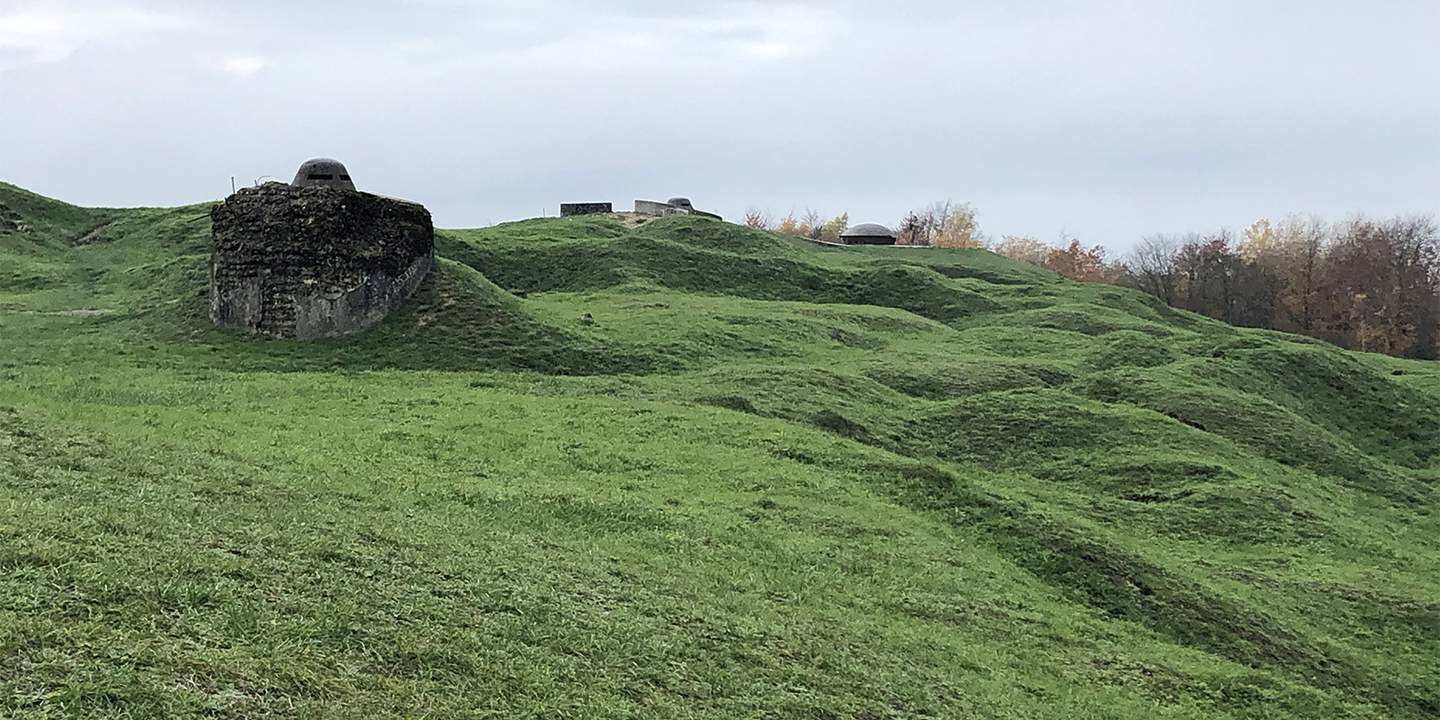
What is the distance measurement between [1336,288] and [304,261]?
1947 inches

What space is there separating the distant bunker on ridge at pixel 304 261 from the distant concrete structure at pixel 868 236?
3147cm

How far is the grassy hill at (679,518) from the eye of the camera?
484 centimetres

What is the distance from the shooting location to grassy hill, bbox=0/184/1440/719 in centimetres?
484

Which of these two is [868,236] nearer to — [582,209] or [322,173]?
[582,209]

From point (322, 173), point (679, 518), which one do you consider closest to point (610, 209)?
point (322, 173)

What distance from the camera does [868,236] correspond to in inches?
1891

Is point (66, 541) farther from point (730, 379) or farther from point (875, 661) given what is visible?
point (730, 379)

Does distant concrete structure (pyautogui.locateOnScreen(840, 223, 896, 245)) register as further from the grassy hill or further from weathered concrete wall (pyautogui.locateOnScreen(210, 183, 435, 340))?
weathered concrete wall (pyautogui.locateOnScreen(210, 183, 435, 340))

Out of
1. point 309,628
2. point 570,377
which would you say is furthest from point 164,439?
point 570,377

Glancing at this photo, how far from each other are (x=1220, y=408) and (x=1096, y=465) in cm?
462

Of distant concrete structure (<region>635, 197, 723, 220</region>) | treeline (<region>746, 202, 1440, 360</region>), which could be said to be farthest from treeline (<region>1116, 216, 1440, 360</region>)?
distant concrete structure (<region>635, 197, 723, 220</region>)

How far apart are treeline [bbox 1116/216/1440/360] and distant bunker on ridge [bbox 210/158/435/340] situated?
149 feet

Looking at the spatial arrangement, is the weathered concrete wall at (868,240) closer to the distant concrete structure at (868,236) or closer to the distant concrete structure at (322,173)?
the distant concrete structure at (868,236)

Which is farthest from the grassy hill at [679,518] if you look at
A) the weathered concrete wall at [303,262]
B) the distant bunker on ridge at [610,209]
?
the distant bunker on ridge at [610,209]
